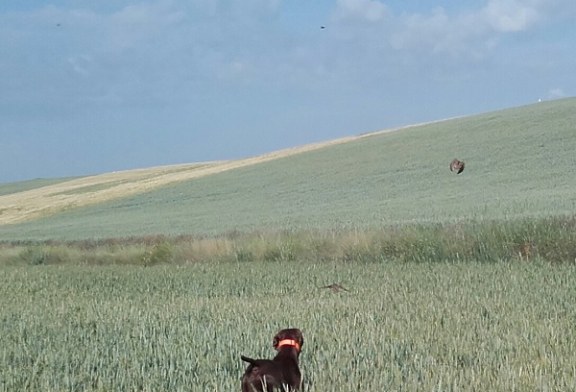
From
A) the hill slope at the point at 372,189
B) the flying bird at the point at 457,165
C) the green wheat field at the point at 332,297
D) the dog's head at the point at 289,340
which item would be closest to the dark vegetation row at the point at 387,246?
the green wheat field at the point at 332,297

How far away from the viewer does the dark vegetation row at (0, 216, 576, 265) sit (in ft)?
44.6

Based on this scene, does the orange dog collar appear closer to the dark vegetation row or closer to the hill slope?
the dark vegetation row

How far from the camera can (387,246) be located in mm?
15242

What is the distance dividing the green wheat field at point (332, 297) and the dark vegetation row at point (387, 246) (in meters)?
0.04

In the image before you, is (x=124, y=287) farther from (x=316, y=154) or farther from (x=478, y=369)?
(x=316, y=154)

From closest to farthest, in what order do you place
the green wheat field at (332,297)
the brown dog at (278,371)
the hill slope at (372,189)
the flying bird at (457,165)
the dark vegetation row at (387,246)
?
the brown dog at (278,371) → the green wheat field at (332,297) → the dark vegetation row at (387,246) → the hill slope at (372,189) → the flying bird at (457,165)

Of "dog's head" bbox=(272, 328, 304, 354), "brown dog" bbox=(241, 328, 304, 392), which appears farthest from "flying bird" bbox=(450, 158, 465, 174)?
"brown dog" bbox=(241, 328, 304, 392)

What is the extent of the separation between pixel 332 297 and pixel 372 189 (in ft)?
78.3

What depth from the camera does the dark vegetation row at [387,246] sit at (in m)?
13.6

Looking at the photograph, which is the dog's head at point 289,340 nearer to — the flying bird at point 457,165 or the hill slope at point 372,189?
Result: the hill slope at point 372,189

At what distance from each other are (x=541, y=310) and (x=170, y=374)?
12.6 ft

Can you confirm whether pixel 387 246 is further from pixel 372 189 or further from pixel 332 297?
pixel 372 189

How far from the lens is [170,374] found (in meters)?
5.01

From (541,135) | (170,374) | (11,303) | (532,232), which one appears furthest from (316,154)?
(170,374)
